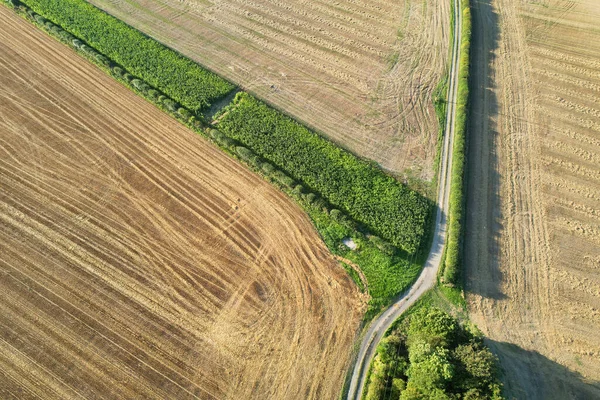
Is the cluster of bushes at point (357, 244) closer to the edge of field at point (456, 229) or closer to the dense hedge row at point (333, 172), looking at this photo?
the dense hedge row at point (333, 172)

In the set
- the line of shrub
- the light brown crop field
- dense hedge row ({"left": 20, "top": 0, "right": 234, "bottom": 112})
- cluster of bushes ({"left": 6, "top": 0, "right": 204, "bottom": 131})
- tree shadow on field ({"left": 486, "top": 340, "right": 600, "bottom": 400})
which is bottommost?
tree shadow on field ({"left": 486, "top": 340, "right": 600, "bottom": 400})

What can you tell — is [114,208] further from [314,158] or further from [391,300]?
[391,300]

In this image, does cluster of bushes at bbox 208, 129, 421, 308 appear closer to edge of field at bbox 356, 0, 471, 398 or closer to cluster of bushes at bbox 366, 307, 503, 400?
edge of field at bbox 356, 0, 471, 398

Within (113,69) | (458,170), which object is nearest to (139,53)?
(113,69)

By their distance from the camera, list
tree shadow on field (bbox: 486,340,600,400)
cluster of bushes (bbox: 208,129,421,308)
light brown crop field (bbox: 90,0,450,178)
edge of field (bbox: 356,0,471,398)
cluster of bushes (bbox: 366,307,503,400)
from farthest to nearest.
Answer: light brown crop field (bbox: 90,0,450,178), cluster of bushes (bbox: 208,129,421,308), edge of field (bbox: 356,0,471,398), tree shadow on field (bbox: 486,340,600,400), cluster of bushes (bbox: 366,307,503,400)

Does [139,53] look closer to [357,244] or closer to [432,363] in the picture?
[357,244]

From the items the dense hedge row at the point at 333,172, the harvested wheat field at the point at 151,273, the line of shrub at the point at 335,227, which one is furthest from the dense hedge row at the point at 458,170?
the harvested wheat field at the point at 151,273

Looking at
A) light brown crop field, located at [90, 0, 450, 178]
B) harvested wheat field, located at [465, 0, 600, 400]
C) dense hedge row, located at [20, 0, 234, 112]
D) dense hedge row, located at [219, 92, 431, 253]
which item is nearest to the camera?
harvested wheat field, located at [465, 0, 600, 400]

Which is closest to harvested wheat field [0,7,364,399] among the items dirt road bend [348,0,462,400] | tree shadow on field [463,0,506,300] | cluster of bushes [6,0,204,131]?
dirt road bend [348,0,462,400]
